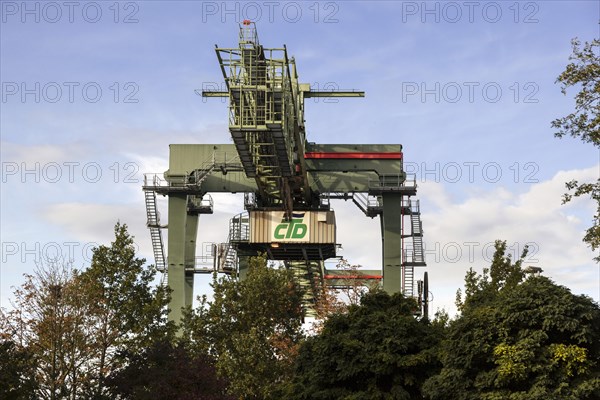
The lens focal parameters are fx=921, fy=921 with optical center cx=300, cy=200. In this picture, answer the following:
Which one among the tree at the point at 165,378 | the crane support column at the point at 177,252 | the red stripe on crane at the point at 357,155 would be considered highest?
the red stripe on crane at the point at 357,155

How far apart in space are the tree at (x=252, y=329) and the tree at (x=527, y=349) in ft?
61.9

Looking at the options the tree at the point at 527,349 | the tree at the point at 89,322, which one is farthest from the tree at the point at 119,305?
the tree at the point at 527,349

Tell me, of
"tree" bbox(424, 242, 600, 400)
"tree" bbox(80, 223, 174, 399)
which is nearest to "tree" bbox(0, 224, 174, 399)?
"tree" bbox(80, 223, 174, 399)

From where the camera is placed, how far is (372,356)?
39656 mm

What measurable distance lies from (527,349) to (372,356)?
8.08 m

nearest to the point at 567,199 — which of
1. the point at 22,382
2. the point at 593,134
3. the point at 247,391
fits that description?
the point at 593,134

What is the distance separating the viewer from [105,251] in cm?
4600

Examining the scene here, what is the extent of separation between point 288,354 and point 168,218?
46.2 ft

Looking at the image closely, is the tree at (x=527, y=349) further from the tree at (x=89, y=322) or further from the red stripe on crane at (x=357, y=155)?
the red stripe on crane at (x=357, y=155)

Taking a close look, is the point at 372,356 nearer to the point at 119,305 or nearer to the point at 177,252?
the point at 119,305

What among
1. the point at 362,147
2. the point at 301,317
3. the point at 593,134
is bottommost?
the point at 301,317

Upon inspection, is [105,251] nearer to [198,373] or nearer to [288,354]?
[198,373]

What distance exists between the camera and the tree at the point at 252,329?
54031mm

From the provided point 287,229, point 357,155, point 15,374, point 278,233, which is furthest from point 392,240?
point 15,374
